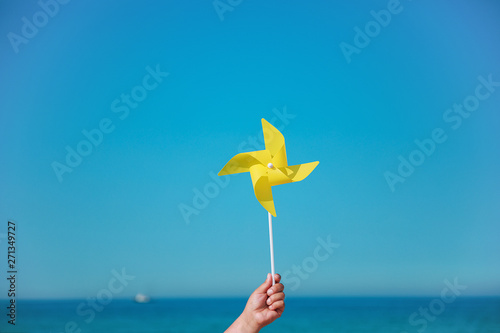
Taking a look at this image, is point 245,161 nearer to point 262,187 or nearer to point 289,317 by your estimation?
point 262,187

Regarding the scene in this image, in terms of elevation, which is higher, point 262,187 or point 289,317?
point 289,317

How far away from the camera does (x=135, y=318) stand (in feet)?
49.3

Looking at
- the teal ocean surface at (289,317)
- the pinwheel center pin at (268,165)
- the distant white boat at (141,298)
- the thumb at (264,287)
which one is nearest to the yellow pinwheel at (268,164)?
the pinwheel center pin at (268,165)

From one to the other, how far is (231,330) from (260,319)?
128mm

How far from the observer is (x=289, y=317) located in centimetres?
1477

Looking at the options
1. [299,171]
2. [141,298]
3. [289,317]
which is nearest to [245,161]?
[299,171]

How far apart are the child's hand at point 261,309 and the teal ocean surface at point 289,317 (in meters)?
11.1

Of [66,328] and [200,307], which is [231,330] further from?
[200,307]

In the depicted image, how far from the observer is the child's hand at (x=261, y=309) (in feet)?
7.45

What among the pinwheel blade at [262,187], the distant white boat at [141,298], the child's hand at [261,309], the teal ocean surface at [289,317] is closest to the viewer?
the child's hand at [261,309]

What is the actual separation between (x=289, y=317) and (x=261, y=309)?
12943 mm

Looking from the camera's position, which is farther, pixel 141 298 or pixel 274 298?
pixel 141 298

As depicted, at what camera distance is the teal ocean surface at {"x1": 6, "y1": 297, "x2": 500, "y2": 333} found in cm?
1334

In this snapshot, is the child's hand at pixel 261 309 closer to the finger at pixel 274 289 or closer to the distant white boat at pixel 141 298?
the finger at pixel 274 289
